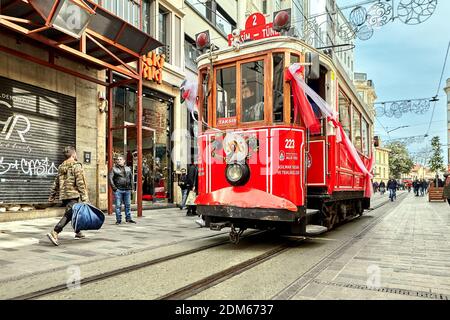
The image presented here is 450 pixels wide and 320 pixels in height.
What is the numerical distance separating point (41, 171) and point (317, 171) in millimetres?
7295

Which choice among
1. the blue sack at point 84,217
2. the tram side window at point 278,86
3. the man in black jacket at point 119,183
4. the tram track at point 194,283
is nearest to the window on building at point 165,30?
the man in black jacket at point 119,183

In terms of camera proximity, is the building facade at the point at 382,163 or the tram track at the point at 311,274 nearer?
the tram track at the point at 311,274

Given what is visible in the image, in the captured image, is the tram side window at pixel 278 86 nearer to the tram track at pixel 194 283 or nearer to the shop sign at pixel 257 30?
the shop sign at pixel 257 30

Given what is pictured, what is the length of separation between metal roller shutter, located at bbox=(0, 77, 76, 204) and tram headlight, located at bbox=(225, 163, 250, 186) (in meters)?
6.17

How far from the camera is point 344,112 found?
9180 millimetres

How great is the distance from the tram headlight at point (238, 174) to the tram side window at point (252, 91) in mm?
839

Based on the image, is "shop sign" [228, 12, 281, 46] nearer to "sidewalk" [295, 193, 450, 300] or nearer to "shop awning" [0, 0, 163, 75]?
"shop awning" [0, 0, 163, 75]

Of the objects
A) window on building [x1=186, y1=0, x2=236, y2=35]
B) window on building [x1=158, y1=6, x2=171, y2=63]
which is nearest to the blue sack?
window on building [x1=158, y1=6, x2=171, y2=63]

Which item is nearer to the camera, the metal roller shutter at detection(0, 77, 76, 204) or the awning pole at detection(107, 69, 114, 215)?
the metal roller shutter at detection(0, 77, 76, 204)

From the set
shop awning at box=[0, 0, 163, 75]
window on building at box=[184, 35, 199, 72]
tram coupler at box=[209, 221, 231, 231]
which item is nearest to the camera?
tram coupler at box=[209, 221, 231, 231]

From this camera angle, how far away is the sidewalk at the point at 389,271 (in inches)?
159

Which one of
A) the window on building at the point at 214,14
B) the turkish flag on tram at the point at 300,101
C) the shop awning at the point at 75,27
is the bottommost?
the turkish flag on tram at the point at 300,101

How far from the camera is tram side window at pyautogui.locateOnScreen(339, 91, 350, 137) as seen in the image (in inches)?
345
